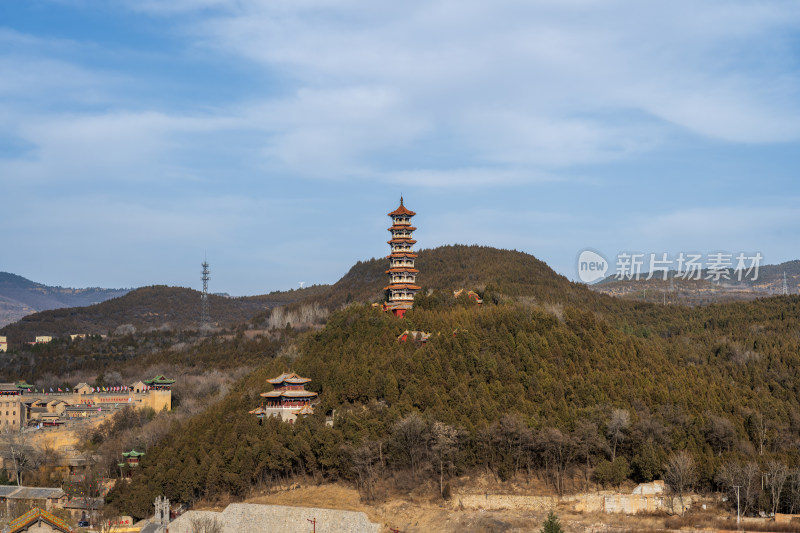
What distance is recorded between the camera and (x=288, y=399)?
64750 mm

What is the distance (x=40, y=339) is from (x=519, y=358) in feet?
389

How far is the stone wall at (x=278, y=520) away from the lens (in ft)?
175

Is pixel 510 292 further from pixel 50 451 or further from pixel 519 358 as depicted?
pixel 50 451

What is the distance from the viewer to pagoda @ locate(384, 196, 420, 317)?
78375 millimetres

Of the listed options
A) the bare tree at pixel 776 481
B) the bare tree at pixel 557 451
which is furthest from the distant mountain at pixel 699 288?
the bare tree at pixel 776 481

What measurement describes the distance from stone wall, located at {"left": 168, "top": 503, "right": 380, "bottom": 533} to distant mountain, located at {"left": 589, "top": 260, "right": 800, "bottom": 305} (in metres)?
103

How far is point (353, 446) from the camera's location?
58.3 metres

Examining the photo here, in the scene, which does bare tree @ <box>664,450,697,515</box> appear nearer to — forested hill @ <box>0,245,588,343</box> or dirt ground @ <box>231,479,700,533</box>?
dirt ground @ <box>231,479,700,533</box>

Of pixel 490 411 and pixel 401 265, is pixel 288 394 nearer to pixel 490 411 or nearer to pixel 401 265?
pixel 490 411

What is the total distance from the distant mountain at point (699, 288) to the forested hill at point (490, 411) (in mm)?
80312

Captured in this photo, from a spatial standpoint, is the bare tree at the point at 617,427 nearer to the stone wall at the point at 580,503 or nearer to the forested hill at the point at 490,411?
the forested hill at the point at 490,411

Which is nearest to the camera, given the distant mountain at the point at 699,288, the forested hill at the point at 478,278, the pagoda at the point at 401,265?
the pagoda at the point at 401,265

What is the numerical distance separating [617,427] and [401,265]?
27.6 m

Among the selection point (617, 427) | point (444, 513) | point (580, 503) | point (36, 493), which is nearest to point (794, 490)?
point (617, 427)
